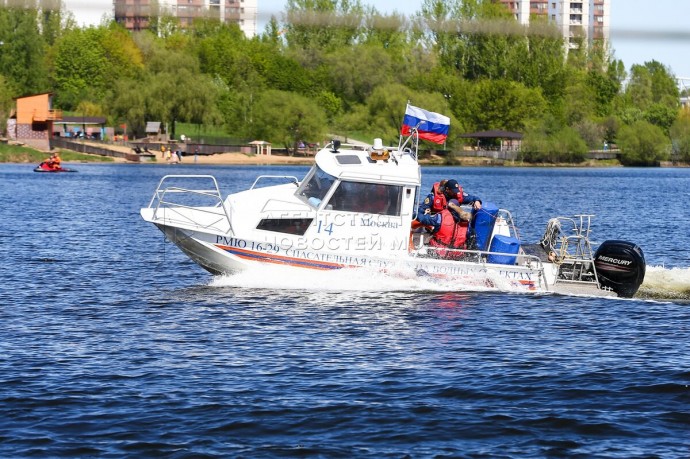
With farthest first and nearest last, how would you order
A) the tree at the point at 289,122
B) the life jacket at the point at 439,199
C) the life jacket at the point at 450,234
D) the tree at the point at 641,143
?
Answer: the tree at the point at 641,143 < the tree at the point at 289,122 < the life jacket at the point at 439,199 < the life jacket at the point at 450,234

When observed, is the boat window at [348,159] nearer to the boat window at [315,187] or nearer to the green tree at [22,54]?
the boat window at [315,187]

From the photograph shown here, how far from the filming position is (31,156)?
128625 millimetres

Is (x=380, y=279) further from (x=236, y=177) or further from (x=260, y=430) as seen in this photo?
(x=236, y=177)

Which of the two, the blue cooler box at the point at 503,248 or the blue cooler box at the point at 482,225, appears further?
the blue cooler box at the point at 482,225

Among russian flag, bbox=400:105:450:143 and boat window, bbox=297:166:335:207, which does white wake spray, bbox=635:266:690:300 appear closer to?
russian flag, bbox=400:105:450:143

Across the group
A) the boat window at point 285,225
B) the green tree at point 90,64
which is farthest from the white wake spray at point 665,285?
the green tree at point 90,64

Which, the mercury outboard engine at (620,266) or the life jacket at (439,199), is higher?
the life jacket at (439,199)

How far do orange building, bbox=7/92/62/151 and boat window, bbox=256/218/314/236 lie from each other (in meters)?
110

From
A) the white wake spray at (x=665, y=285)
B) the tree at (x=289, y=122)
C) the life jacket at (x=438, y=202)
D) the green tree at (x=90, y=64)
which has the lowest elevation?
the white wake spray at (x=665, y=285)

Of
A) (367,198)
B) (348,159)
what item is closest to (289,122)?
→ (348,159)

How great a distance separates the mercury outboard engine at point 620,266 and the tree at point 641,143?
5268 inches

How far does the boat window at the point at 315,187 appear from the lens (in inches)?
1061

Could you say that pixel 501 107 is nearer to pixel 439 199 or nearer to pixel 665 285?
pixel 665 285

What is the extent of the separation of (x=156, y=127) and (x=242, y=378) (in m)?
122
